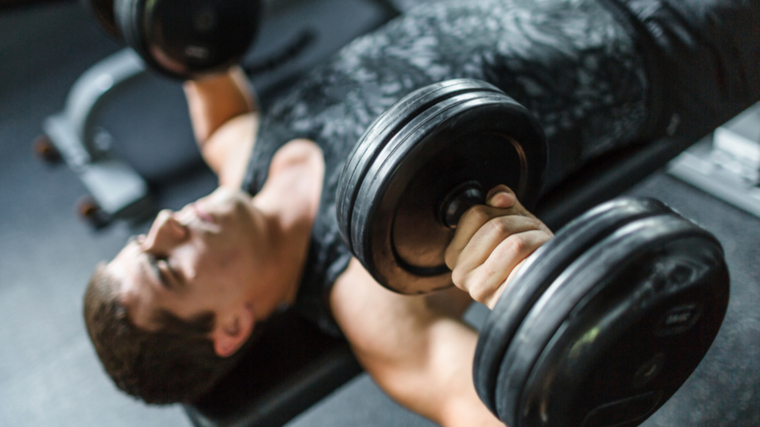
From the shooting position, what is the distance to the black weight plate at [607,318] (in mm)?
471

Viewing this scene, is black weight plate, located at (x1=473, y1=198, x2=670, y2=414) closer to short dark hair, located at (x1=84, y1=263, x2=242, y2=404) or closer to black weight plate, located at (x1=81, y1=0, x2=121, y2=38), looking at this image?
short dark hair, located at (x1=84, y1=263, x2=242, y2=404)

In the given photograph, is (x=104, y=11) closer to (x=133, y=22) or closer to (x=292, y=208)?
(x=133, y=22)

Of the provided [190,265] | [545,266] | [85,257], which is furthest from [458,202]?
[85,257]

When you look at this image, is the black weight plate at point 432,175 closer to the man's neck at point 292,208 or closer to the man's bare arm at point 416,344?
the man's bare arm at point 416,344

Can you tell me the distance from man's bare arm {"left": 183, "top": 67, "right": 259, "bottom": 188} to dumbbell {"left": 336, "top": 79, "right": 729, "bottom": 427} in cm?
65

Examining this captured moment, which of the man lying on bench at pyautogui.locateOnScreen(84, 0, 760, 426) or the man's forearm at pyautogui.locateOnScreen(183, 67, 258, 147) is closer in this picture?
the man lying on bench at pyautogui.locateOnScreen(84, 0, 760, 426)

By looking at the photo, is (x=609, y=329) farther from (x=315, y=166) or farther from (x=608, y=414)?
(x=315, y=166)

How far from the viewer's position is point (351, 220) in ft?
2.26

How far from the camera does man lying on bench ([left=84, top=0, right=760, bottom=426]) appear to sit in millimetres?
882

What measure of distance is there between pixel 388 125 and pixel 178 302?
505 mm

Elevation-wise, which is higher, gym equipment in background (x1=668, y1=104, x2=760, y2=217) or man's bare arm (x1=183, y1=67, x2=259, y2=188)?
man's bare arm (x1=183, y1=67, x2=259, y2=188)

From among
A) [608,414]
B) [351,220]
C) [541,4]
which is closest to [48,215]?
[351,220]

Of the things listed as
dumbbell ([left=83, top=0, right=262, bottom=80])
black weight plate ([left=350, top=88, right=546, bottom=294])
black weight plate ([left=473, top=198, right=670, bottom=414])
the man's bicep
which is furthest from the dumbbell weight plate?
black weight plate ([left=473, top=198, right=670, bottom=414])

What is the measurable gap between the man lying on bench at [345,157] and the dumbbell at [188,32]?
0.28 m
